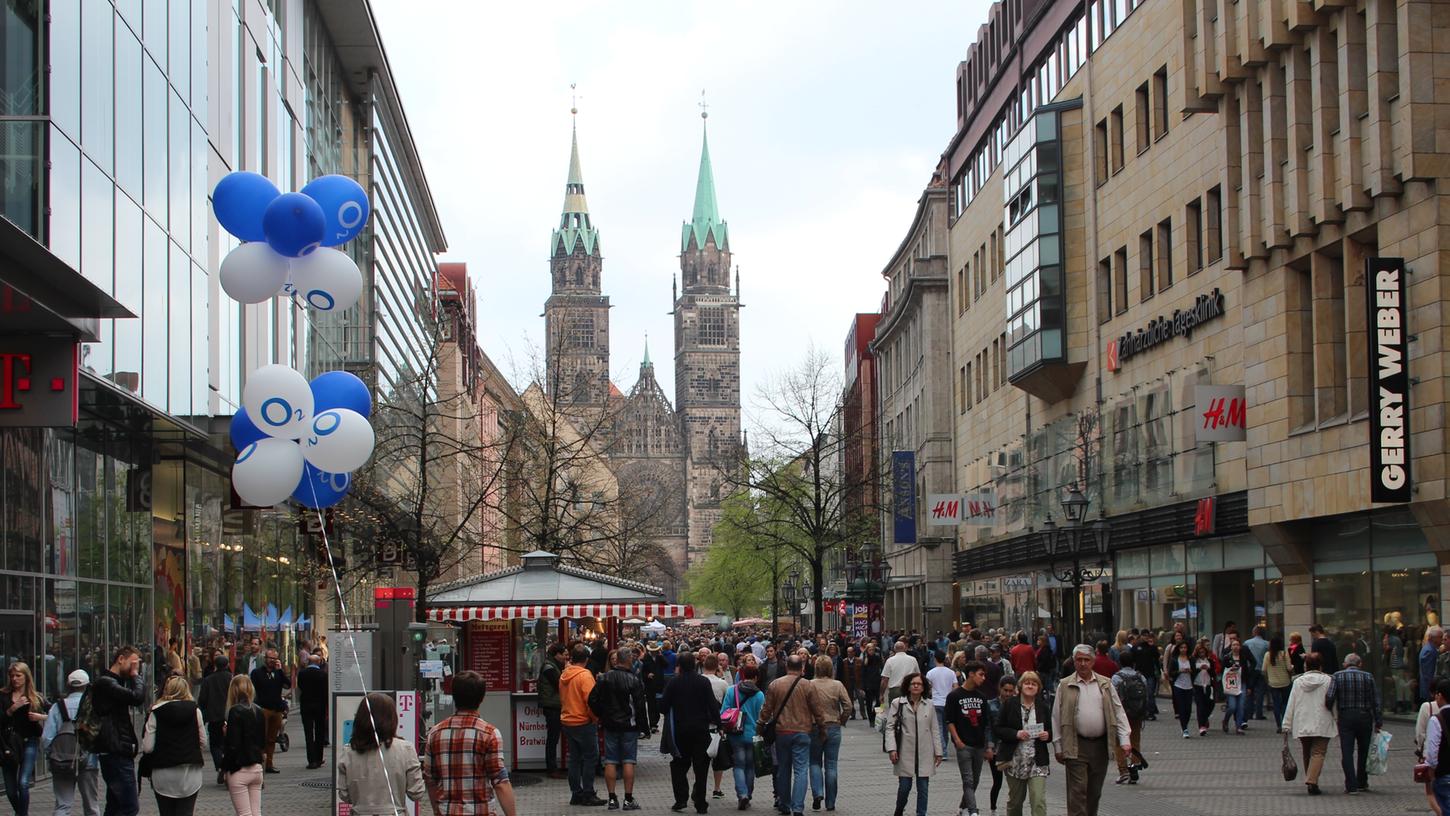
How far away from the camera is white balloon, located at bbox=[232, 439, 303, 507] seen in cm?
1538

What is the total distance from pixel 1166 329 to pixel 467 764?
31008 millimetres

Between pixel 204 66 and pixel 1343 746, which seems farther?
pixel 204 66

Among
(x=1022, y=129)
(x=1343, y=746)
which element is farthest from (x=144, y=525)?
(x=1022, y=129)

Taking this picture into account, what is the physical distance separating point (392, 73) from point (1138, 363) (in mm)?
23862

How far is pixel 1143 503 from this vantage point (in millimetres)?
41875

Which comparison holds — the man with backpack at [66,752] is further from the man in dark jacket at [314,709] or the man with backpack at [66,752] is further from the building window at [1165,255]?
the building window at [1165,255]

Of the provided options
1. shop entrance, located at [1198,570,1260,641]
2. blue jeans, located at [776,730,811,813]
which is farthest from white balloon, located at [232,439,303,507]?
shop entrance, located at [1198,570,1260,641]

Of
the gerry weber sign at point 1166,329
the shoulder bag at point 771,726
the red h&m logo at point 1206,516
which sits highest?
the gerry weber sign at point 1166,329

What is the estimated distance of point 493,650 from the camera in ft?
84.0

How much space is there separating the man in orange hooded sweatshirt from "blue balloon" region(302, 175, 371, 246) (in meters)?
5.86

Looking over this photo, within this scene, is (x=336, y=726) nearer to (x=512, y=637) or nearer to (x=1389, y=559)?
(x=512, y=637)

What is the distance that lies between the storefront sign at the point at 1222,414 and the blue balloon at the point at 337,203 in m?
20.9

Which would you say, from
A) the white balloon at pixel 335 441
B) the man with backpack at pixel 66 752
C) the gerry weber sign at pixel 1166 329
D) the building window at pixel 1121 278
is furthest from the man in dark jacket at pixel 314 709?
the building window at pixel 1121 278

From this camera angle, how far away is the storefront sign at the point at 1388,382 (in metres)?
25.6
